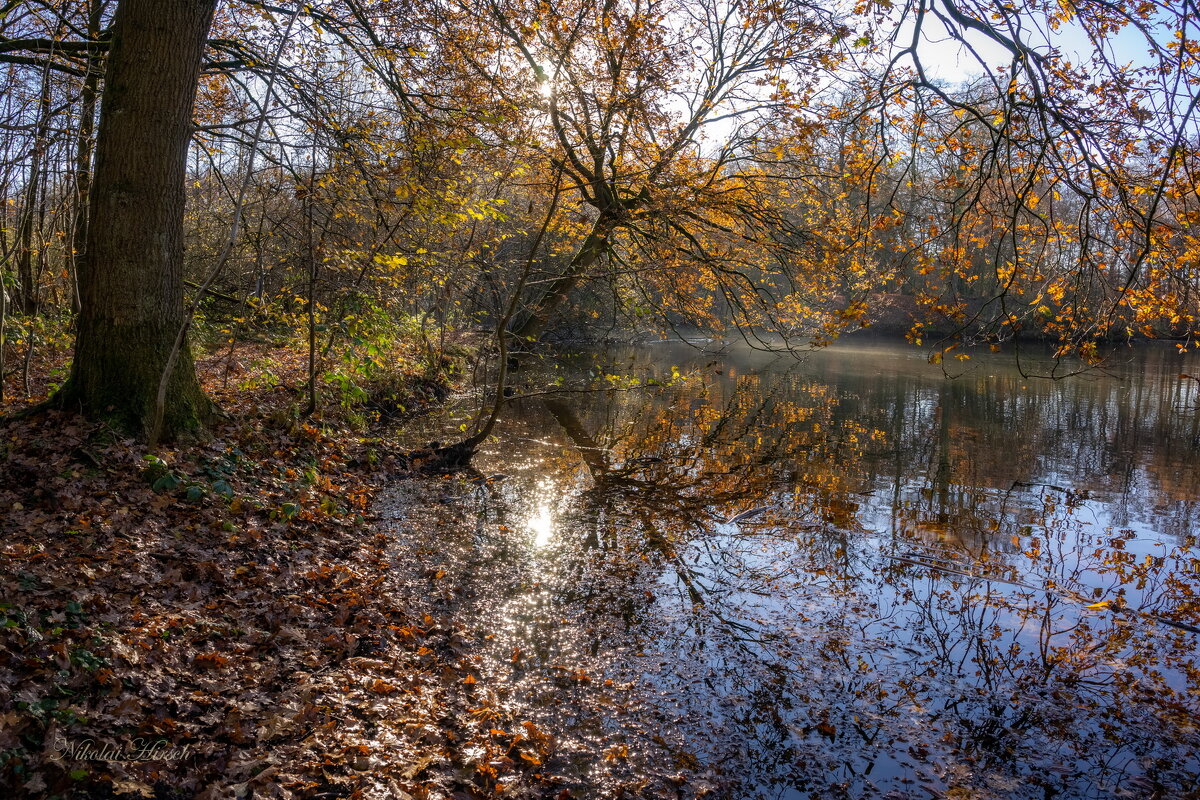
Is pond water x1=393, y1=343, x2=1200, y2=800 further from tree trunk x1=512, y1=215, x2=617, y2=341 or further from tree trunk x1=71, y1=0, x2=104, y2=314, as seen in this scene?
tree trunk x1=71, y1=0, x2=104, y2=314

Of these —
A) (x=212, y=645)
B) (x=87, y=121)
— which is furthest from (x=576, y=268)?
(x=212, y=645)

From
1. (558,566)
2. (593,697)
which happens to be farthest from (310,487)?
(593,697)

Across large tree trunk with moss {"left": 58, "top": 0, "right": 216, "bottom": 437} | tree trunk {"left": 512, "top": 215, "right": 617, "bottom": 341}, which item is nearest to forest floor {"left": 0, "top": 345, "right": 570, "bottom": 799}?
large tree trunk with moss {"left": 58, "top": 0, "right": 216, "bottom": 437}

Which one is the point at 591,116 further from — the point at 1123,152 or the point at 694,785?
the point at 694,785

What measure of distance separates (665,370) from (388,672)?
19366 mm

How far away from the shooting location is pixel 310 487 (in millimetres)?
7168

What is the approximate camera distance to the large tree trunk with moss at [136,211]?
574 cm

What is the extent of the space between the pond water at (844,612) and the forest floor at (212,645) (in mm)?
499

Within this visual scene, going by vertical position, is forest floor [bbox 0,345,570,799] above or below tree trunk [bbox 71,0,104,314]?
below

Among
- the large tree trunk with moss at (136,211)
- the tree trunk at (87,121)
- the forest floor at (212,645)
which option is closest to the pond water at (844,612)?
the forest floor at (212,645)

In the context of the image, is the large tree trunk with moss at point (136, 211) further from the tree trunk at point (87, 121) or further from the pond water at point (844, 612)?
the pond water at point (844, 612)

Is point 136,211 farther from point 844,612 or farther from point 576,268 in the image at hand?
point 576,268

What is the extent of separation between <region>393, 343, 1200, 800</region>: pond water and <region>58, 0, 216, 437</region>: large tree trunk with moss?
11.3ft

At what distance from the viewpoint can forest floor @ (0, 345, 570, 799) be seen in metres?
2.96
